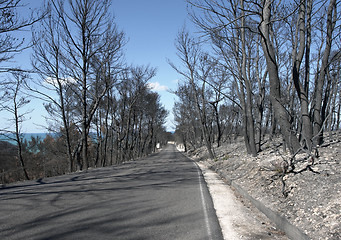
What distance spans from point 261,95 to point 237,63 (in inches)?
105

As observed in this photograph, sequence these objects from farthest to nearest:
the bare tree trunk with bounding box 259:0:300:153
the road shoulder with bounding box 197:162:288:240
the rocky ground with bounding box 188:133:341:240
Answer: the bare tree trunk with bounding box 259:0:300:153 → the road shoulder with bounding box 197:162:288:240 → the rocky ground with bounding box 188:133:341:240

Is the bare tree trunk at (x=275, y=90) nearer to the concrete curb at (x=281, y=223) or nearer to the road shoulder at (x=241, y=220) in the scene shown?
the road shoulder at (x=241, y=220)

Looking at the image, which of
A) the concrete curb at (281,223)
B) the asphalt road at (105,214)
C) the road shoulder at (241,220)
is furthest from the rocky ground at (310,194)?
the asphalt road at (105,214)

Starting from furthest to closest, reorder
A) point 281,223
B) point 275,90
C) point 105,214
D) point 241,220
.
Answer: point 275,90 < point 241,220 < point 105,214 < point 281,223

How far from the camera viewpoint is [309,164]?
24.3ft

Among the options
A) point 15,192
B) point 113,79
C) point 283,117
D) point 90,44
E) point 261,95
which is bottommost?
point 15,192

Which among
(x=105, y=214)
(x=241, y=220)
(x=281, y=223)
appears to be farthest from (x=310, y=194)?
(x=105, y=214)

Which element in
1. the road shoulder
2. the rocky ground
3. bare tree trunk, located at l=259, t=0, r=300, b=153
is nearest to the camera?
the rocky ground

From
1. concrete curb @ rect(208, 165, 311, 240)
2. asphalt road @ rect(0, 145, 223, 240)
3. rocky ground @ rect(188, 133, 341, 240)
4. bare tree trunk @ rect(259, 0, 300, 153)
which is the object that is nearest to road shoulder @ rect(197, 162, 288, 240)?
concrete curb @ rect(208, 165, 311, 240)

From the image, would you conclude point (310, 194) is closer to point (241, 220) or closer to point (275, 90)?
point (241, 220)

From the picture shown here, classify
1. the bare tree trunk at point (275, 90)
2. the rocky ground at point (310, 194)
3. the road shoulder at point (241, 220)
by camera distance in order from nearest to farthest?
the rocky ground at point (310, 194) → the road shoulder at point (241, 220) → the bare tree trunk at point (275, 90)

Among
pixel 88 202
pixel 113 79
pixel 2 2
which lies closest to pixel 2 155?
pixel 113 79

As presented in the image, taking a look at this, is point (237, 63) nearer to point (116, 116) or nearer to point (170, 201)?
point (170, 201)

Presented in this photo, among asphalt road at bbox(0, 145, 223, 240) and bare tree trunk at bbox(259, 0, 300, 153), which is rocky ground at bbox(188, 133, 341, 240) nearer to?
bare tree trunk at bbox(259, 0, 300, 153)
